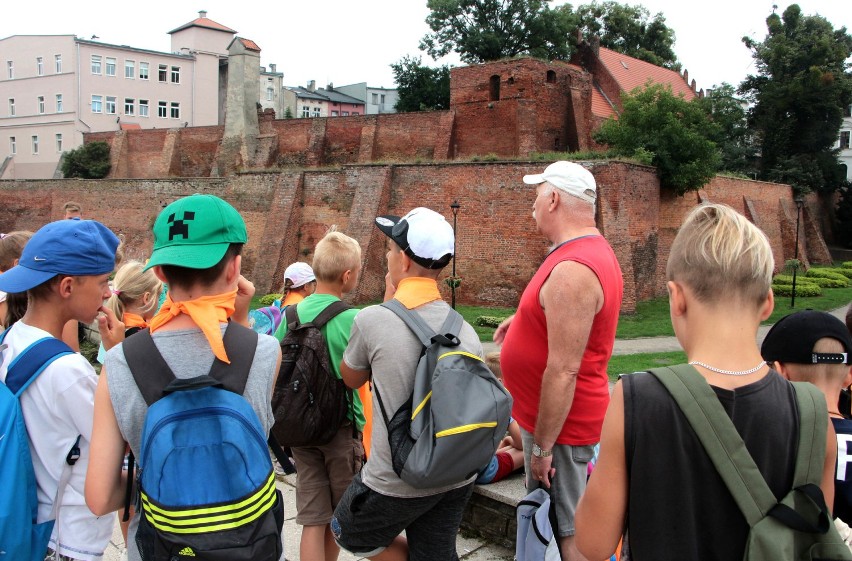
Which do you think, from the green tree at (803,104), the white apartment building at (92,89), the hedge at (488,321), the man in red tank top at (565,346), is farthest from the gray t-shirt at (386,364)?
the white apartment building at (92,89)

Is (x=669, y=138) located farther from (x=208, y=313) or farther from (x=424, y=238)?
(x=208, y=313)

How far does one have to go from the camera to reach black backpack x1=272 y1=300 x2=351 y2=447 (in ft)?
10.6

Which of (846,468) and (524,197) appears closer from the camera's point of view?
(846,468)

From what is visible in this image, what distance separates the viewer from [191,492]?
1.95 metres

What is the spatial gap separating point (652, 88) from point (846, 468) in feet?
75.2

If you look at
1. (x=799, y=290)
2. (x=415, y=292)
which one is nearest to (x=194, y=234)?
(x=415, y=292)

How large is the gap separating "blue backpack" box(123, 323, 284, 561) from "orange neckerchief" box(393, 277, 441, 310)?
960mm

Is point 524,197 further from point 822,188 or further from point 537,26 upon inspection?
point 822,188

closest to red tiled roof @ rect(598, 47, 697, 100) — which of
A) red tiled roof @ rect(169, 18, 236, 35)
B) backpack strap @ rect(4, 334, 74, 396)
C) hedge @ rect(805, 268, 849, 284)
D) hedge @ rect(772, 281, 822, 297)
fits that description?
hedge @ rect(805, 268, 849, 284)

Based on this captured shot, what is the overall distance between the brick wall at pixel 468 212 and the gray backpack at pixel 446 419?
58.3ft

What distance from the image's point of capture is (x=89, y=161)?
140 ft

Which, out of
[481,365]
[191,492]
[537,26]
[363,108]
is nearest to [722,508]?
[481,365]

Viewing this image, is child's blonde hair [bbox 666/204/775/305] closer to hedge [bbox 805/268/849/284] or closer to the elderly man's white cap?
the elderly man's white cap

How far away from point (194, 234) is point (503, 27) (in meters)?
40.3
